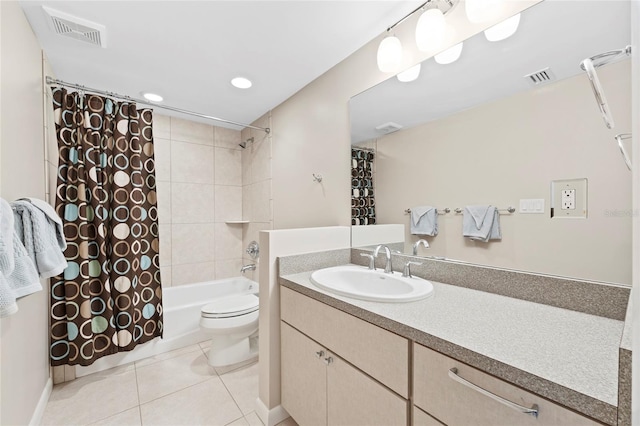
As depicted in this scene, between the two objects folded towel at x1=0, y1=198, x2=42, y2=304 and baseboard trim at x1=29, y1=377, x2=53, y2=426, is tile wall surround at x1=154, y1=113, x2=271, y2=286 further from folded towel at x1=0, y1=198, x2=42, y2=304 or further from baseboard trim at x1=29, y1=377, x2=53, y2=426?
folded towel at x1=0, y1=198, x2=42, y2=304

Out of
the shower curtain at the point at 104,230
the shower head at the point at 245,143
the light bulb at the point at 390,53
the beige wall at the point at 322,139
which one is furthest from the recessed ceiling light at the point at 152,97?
the light bulb at the point at 390,53

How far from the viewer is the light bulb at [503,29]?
1.08 meters

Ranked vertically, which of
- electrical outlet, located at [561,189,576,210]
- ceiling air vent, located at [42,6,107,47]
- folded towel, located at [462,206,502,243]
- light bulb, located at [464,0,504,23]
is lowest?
folded towel, located at [462,206,502,243]

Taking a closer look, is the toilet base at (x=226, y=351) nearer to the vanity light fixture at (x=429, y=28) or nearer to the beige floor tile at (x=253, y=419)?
the beige floor tile at (x=253, y=419)

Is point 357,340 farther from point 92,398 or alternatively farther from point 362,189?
point 92,398

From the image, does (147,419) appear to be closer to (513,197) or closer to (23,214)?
(23,214)

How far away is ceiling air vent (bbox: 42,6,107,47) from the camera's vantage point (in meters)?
1.41

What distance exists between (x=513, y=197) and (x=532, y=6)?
2.46 feet

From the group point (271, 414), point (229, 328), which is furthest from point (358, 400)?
point (229, 328)

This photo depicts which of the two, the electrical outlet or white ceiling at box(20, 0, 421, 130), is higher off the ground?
white ceiling at box(20, 0, 421, 130)

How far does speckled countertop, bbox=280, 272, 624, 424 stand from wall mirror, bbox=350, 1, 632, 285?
0.20m

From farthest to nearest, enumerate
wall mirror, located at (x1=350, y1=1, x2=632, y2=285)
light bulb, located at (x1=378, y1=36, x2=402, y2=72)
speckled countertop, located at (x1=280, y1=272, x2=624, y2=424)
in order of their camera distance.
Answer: light bulb, located at (x1=378, y1=36, x2=402, y2=72), wall mirror, located at (x1=350, y1=1, x2=632, y2=285), speckled countertop, located at (x1=280, y1=272, x2=624, y2=424)

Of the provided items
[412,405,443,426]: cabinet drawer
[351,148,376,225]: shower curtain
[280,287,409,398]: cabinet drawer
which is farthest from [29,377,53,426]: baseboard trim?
[351,148,376,225]: shower curtain

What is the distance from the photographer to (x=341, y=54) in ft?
5.93
